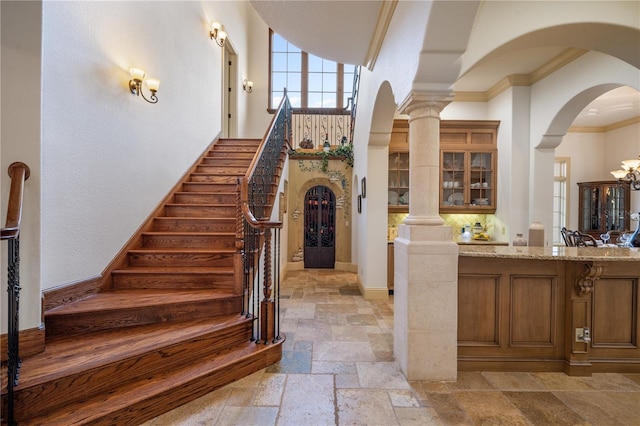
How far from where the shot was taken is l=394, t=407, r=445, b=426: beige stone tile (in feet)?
6.49

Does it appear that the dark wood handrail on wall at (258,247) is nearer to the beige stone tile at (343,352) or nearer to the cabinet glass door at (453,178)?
the beige stone tile at (343,352)

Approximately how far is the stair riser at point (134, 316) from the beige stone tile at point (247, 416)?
89 cm

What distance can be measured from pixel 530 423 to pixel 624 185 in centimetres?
659

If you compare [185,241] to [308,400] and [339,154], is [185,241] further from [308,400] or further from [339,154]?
[339,154]

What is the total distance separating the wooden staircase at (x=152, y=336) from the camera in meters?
1.85

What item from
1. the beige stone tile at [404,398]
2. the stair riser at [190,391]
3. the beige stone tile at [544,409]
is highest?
the stair riser at [190,391]

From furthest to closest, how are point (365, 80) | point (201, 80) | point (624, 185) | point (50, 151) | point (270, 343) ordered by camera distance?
1. point (624, 185)
2. point (201, 80)
3. point (365, 80)
4. point (270, 343)
5. point (50, 151)

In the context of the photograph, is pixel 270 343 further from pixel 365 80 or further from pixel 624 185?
pixel 624 185

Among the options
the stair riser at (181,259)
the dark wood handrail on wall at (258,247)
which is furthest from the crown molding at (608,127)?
the stair riser at (181,259)

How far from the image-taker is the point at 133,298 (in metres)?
2.78

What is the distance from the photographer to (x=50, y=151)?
2.42 meters

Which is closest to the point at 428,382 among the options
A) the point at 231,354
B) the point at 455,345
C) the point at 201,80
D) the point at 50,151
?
the point at 455,345

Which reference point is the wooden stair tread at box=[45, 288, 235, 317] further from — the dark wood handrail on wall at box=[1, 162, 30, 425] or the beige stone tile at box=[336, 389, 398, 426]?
the beige stone tile at box=[336, 389, 398, 426]

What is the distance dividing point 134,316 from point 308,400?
1.54 m
